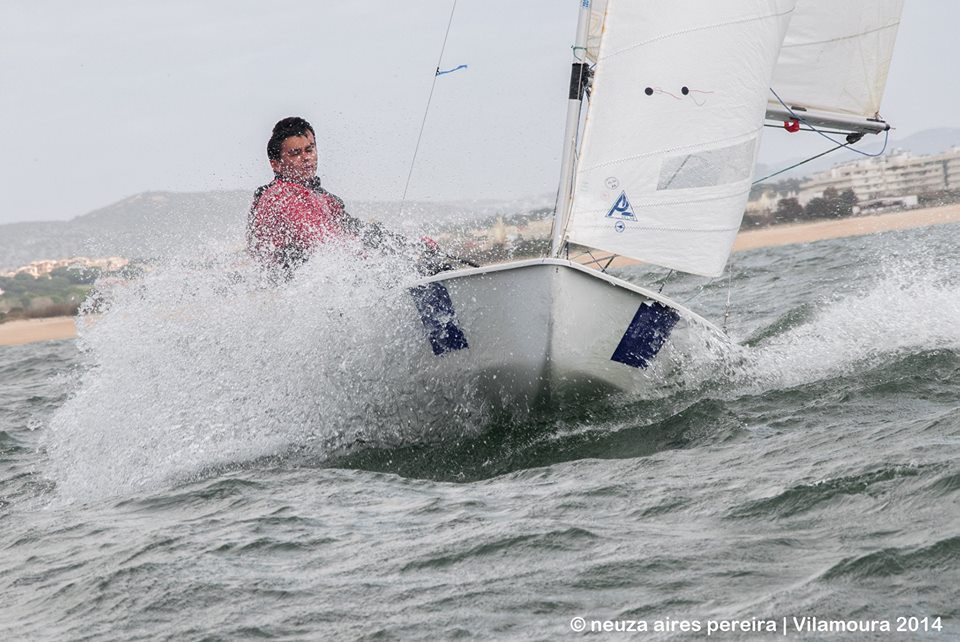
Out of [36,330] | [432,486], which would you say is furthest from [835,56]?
[36,330]

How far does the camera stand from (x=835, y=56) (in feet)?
25.8

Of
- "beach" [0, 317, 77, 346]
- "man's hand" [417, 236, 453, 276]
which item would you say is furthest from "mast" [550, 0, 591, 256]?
"beach" [0, 317, 77, 346]

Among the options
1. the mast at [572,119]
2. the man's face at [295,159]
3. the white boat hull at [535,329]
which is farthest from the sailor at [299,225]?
the mast at [572,119]

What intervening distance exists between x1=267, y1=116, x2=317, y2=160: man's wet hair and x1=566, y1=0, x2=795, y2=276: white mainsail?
155 centimetres

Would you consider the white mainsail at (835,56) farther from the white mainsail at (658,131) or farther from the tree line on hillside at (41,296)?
the tree line on hillside at (41,296)

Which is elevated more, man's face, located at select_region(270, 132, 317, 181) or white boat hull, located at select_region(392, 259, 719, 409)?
man's face, located at select_region(270, 132, 317, 181)

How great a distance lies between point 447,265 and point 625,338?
105cm

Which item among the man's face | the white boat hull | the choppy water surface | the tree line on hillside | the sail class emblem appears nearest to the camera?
the choppy water surface

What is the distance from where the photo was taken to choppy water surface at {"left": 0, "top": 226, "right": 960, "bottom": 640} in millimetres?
3275

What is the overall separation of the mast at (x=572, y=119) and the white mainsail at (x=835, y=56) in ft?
6.34

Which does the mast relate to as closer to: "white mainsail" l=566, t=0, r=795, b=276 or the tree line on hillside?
"white mainsail" l=566, t=0, r=795, b=276

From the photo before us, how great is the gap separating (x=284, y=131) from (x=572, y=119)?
1559 millimetres

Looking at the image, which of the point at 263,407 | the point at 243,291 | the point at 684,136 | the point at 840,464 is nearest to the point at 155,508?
the point at 263,407

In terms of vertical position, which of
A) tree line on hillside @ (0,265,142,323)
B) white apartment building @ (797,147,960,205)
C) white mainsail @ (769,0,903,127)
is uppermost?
white apartment building @ (797,147,960,205)
